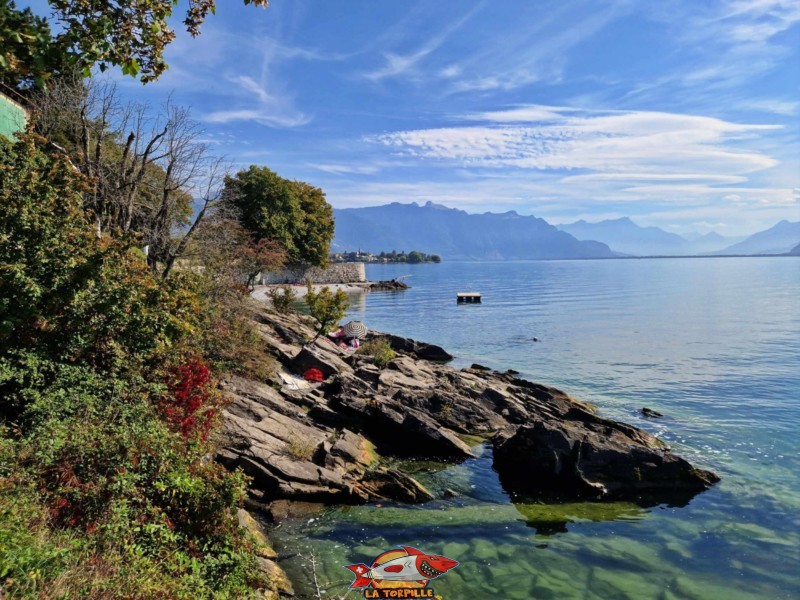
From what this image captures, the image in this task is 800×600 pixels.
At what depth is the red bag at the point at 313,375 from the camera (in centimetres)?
2647

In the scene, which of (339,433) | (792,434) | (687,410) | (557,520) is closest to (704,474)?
(557,520)

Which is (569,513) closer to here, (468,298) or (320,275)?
(468,298)

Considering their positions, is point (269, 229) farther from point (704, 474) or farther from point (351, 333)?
point (704, 474)

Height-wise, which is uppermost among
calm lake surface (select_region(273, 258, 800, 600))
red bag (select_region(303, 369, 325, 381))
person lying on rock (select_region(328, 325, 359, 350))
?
red bag (select_region(303, 369, 325, 381))

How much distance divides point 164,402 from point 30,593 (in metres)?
7.26

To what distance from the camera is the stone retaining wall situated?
9100 cm

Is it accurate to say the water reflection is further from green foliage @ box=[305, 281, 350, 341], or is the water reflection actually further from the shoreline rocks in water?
green foliage @ box=[305, 281, 350, 341]

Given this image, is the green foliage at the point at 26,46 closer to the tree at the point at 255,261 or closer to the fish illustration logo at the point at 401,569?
the fish illustration logo at the point at 401,569

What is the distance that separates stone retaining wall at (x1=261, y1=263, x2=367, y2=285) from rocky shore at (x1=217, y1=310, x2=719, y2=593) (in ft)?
215

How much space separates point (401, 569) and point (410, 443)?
8203 millimetres

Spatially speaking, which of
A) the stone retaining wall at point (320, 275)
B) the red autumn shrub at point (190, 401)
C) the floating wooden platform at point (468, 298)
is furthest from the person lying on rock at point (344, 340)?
the floating wooden platform at point (468, 298)

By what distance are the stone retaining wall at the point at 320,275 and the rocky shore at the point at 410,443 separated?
2578 inches

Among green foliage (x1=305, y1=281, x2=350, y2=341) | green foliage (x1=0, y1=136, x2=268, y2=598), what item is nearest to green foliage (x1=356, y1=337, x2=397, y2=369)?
green foliage (x1=305, y1=281, x2=350, y2=341)

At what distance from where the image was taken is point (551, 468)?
17.2 meters
